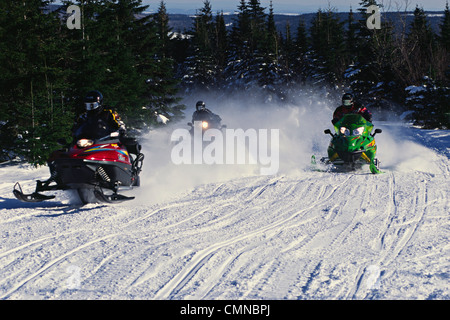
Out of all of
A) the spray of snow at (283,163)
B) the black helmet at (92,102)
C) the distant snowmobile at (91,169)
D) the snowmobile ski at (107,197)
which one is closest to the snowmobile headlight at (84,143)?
the distant snowmobile at (91,169)

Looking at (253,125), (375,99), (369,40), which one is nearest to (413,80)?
(375,99)

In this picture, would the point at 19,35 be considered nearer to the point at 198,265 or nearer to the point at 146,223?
the point at 146,223

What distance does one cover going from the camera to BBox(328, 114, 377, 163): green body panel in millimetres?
11008

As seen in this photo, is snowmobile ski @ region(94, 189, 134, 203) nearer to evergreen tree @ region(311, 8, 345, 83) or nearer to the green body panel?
the green body panel

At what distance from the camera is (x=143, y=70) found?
26250 mm

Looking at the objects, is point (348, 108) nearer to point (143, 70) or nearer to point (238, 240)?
point (238, 240)

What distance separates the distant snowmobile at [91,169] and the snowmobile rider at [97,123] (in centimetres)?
14

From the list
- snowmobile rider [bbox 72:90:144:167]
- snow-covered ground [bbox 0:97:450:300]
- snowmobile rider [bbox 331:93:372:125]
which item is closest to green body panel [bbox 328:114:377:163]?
snow-covered ground [bbox 0:97:450:300]

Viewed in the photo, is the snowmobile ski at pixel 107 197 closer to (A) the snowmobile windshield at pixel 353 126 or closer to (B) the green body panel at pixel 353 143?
(B) the green body panel at pixel 353 143

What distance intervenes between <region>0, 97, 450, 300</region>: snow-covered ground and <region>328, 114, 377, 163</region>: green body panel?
549 mm

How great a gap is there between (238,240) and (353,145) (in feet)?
19.5

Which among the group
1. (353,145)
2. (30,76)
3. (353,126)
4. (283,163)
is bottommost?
(283,163)

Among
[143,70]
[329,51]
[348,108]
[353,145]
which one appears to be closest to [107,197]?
[353,145]

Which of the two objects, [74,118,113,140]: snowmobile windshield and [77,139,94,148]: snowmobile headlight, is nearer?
[77,139,94,148]: snowmobile headlight
